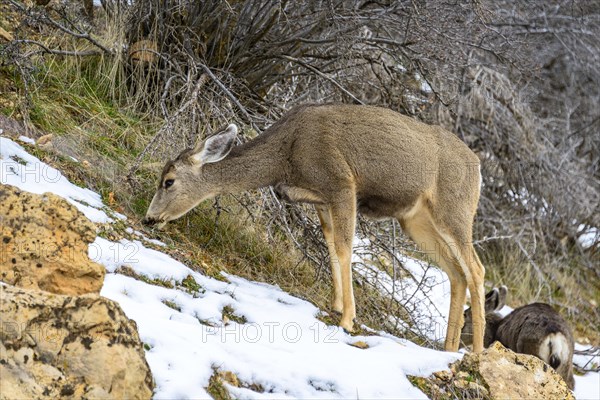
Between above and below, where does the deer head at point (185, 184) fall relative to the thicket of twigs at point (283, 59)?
below

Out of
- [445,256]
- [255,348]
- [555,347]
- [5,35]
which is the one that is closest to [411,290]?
[555,347]

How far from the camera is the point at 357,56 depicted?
963 cm

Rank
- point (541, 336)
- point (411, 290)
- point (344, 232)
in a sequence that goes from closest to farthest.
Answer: point (344, 232) < point (541, 336) < point (411, 290)

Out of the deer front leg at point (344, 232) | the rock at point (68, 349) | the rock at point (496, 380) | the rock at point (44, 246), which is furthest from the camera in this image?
the deer front leg at point (344, 232)

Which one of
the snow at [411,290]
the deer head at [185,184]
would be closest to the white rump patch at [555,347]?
the snow at [411,290]

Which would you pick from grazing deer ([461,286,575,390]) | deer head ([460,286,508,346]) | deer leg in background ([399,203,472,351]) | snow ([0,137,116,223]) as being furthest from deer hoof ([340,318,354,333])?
deer head ([460,286,508,346])

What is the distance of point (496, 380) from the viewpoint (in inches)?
239

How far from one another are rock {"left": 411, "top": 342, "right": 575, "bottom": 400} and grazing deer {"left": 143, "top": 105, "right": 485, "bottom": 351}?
1.20m

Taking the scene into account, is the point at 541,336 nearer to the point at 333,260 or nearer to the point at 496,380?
the point at 333,260

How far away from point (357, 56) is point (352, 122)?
7.71 ft

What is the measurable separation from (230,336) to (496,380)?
72.5 inches

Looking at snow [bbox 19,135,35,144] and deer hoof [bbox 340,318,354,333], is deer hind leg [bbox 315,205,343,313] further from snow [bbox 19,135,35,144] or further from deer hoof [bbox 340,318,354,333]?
snow [bbox 19,135,35,144]

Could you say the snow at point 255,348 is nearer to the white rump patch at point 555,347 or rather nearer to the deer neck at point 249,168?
the deer neck at point 249,168

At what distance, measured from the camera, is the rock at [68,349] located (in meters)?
4.27
